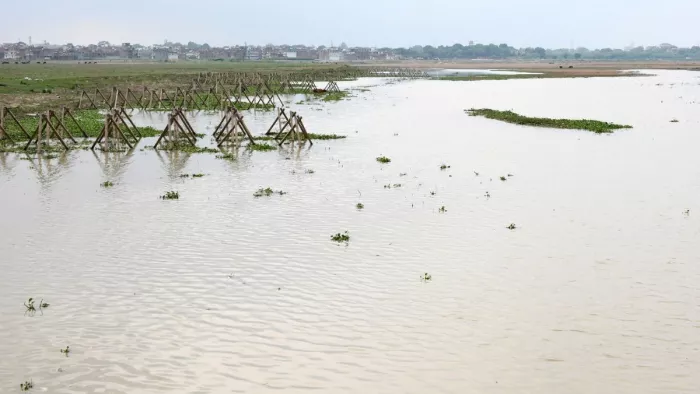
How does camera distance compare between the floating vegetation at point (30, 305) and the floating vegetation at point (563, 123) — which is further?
the floating vegetation at point (563, 123)

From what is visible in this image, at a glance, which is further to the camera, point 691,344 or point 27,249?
point 27,249

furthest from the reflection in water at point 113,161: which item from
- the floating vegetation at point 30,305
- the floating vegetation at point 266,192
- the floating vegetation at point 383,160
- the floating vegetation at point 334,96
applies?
the floating vegetation at point 334,96

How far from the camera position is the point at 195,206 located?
20.6 meters

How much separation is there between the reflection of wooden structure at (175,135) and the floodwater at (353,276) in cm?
365

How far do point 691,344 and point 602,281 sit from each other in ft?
10.0

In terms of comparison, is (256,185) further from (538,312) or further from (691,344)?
(691,344)

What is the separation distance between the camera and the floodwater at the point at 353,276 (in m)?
10.2

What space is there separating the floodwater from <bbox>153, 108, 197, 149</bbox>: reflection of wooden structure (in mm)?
3649

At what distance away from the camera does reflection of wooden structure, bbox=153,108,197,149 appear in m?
31.7

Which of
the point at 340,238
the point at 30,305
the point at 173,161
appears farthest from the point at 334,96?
the point at 30,305

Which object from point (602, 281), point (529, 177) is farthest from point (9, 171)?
point (602, 281)

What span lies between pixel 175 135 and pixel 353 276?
21.0 m

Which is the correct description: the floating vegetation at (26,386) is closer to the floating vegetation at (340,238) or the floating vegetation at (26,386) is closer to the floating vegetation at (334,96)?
the floating vegetation at (340,238)

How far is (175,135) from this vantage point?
32.6m
